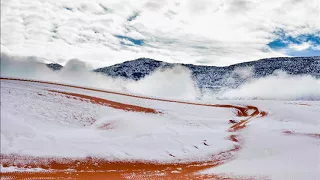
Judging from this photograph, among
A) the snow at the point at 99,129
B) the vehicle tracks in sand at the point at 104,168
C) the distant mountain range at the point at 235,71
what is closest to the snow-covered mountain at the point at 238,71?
the distant mountain range at the point at 235,71

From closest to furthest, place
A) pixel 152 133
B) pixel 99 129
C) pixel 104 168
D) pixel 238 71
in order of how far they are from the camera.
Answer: pixel 104 168 < pixel 99 129 < pixel 152 133 < pixel 238 71

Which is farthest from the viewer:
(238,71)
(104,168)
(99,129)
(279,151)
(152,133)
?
(238,71)

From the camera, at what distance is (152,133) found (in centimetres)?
1263

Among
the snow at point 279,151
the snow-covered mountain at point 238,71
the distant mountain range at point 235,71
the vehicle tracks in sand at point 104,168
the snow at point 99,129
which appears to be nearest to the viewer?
the snow at point 99,129

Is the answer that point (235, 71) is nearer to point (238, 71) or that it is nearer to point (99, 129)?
point (238, 71)

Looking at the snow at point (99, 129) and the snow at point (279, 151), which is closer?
the snow at point (99, 129)

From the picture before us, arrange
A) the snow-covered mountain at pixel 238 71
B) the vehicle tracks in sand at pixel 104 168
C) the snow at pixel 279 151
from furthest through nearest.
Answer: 1. the snow-covered mountain at pixel 238 71
2. the snow at pixel 279 151
3. the vehicle tracks in sand at pixel 104 168

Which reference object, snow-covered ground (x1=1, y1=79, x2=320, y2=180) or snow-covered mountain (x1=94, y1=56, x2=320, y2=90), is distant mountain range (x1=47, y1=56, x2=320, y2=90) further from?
snow-covered ground (x1=1, y1=79, x2=320, y2=180)

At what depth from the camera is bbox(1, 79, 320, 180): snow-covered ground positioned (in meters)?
5.65

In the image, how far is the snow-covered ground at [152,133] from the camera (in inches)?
223

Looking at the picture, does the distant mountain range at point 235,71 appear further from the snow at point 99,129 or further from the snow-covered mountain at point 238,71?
the snow at point 99,129

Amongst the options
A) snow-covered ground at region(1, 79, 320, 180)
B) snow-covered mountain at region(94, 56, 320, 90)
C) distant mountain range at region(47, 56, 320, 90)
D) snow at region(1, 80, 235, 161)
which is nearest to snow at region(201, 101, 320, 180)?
snow-covered ground at region(1, 79, 320, 180)

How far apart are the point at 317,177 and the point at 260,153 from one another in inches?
116

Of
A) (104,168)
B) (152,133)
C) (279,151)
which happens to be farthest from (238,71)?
(104,168)
